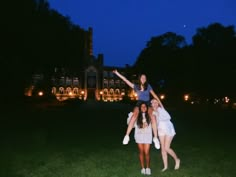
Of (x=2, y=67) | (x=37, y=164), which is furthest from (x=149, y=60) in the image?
(x=37, y=164)

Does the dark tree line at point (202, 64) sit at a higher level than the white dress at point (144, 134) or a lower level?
higher

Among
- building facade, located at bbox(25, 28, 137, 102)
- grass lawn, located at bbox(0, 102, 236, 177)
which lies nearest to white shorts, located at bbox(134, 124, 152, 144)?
grass lawn, located at bbox(0, 102, 236, 177)

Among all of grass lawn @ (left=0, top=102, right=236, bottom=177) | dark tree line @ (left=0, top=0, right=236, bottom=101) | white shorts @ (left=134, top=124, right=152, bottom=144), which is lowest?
grass lawn @ (left=0, top=102, right=236, bottom=177)

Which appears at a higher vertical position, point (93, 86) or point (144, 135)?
point (93, 86)

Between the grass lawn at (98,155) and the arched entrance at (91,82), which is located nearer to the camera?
the grass lawn at (98,155)

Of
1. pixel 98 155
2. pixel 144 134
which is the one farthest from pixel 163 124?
pixel 98 155

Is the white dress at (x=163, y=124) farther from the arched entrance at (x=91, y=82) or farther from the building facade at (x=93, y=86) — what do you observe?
the arched entrance at (x=91, y=82)

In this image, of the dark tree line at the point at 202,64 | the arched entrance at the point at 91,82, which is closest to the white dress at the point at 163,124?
the dark tree line at the point at 202,64

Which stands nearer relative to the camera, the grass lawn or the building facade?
the grass lawn

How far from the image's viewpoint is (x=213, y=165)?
35.6 feet

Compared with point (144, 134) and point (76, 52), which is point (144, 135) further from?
point (76, 52)

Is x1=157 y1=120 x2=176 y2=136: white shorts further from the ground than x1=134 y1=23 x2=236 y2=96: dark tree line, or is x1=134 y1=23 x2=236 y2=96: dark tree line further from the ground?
x1=134 y1=23 x2=236 y2=96: dark tree line

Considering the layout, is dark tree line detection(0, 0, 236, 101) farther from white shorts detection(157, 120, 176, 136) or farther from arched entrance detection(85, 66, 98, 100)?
arched entrance detection(85, 66, 98, 100)

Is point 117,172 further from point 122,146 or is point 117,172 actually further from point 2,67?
point 2,67
